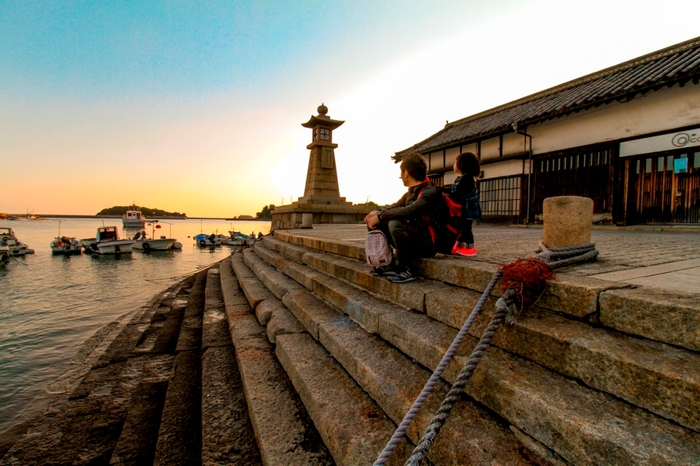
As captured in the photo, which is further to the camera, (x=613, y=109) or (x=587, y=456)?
(x=613, y=109)

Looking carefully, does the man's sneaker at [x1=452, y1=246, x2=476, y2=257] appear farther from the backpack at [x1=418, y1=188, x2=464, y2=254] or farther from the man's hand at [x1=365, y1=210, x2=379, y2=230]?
the man's hand at [x1=365, y1=210, x2=379, y2=230]

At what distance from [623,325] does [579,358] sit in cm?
36

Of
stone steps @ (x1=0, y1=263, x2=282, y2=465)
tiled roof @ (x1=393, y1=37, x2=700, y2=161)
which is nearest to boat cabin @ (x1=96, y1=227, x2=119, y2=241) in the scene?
tiled roof @ (x1=393, y1=37, x2=700, y2=161)

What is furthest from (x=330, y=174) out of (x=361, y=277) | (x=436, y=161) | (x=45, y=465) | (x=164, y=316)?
(x=45, y=465)

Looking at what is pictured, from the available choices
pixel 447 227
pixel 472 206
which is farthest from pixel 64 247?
pixel 472 206

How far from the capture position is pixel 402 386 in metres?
2.05

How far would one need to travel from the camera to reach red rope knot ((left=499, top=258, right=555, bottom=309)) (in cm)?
200

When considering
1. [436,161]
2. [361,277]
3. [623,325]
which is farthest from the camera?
[436,161]

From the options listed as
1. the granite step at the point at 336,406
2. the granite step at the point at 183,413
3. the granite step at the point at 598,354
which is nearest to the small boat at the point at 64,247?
the granite step at the point at 183,413

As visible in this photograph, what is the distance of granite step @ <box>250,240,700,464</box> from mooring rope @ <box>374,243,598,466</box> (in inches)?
10.3

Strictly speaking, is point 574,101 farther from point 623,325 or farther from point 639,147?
point 623,325

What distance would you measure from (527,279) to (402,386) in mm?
1032

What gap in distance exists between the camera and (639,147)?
29.3 feet

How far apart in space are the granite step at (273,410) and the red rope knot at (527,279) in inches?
60.5
